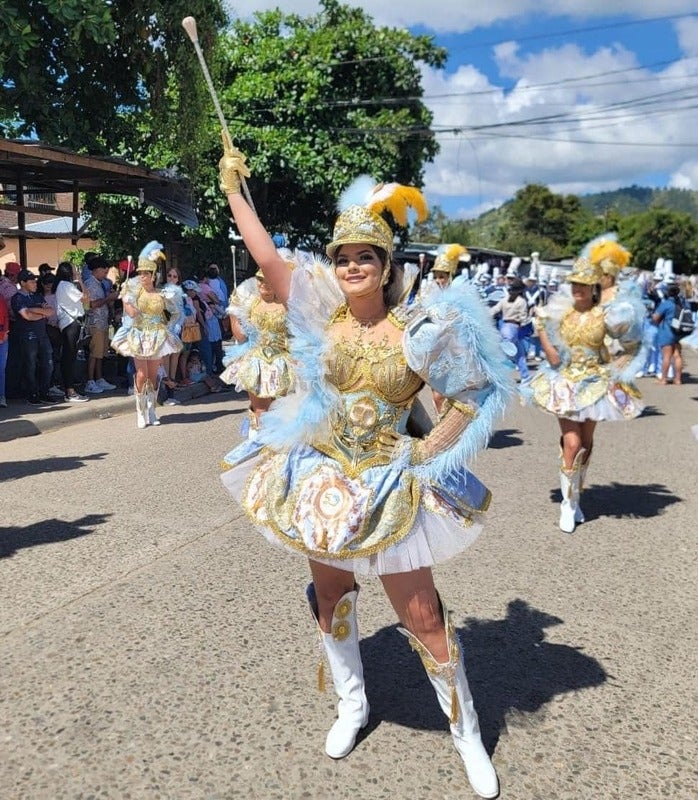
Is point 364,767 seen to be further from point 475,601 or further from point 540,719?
point 475,601

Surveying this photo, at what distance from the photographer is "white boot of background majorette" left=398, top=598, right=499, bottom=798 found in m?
2.66

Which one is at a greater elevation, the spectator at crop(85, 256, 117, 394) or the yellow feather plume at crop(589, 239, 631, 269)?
the yellow feather plume at crop(589, 239, 631, 269)

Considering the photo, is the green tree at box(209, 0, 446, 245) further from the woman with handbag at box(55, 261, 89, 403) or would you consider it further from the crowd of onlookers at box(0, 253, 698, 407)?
the woman with handbag at box(55, 261, 89, 403)

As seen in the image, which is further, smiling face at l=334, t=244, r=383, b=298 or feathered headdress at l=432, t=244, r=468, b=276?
feathered headdress at l=432, t=244, r=468, b=276

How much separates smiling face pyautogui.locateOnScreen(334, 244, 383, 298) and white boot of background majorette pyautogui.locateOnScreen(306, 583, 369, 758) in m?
1.10

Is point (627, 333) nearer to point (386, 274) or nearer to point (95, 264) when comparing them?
point (386, 274)

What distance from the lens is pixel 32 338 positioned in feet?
34.1

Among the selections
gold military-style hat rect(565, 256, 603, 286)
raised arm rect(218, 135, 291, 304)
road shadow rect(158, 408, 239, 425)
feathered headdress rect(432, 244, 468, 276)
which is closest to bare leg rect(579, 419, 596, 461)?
gold military-style hat rect(565, 256, 603, 286)

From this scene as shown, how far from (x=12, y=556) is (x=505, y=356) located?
3.45 meters

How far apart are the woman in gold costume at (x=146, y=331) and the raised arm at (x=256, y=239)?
6555 mm

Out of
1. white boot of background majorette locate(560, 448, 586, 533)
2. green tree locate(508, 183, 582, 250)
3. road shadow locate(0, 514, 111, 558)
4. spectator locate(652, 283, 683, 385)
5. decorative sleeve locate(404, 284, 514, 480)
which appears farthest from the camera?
green tree locate(508, 183, 582, 250)

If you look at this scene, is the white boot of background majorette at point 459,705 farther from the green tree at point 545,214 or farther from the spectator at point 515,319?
the green tree at point 545,214

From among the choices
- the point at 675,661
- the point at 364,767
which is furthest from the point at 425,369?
the point at 675,661

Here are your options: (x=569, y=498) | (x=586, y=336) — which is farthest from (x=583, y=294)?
(x=569, y=498)
